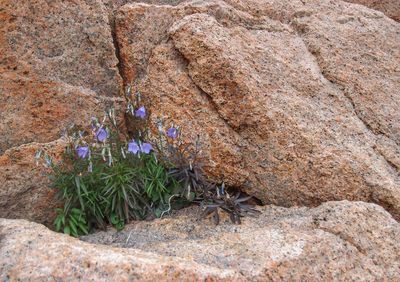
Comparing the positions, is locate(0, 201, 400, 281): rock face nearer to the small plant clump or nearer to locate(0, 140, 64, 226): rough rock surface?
the small plant clump

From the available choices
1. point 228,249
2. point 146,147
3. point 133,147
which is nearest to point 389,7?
point 146,147

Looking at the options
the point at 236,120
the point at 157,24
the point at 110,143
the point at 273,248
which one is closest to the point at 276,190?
the point at 236,120

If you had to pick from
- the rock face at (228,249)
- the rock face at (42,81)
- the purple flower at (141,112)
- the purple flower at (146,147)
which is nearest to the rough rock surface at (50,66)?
the rock face at (42,81)

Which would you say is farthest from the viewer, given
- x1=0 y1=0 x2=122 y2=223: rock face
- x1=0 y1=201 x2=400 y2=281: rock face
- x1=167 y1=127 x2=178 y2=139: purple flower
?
x1=167 y1=127 x2=178 y2=139: purple flower

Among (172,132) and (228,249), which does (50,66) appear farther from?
(228,249)

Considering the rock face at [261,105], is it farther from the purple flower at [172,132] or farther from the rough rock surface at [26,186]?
the rough rock surface at [26,186]

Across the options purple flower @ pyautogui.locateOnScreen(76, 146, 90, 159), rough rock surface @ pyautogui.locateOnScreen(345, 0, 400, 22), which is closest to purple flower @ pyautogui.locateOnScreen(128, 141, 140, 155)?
purple flower @ pyautogui.locateOnScreen(76, 146, 90, 159)

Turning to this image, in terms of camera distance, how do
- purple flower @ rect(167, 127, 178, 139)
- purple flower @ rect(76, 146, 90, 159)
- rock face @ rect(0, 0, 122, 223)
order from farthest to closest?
1. purple flower @ rect(167, 127, 178, 139)
2. rock face @ rect(0, 0, 122, 223)
3. purple flower @ rect(76, 146, 90, 159)
